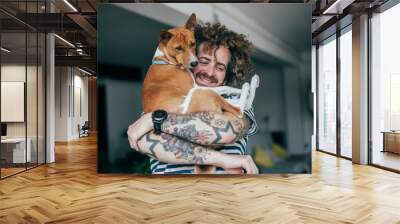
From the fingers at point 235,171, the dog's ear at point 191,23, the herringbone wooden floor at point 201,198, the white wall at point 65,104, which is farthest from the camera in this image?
the white wall at point 65,104

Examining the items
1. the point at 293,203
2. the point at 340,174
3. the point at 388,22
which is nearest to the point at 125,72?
the point at 293,203

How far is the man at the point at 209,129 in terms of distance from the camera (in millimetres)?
5957

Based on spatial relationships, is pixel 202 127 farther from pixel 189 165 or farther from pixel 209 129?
pixel 189 165

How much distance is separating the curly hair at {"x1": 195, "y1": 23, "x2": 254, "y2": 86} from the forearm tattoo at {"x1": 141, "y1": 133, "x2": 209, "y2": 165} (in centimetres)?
122

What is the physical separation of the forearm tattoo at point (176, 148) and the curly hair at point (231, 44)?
1.22 metres

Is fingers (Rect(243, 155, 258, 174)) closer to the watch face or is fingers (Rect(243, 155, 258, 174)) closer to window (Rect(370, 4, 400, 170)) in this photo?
the watch face

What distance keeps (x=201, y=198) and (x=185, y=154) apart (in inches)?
56.4

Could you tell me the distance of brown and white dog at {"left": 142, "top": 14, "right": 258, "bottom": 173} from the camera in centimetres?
599

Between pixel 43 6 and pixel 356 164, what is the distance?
7.24 m

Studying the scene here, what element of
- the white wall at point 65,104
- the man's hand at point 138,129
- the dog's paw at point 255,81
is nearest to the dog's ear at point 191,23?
the dog's paw at point 255,81

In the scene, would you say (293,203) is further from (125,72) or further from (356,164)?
(356,164)

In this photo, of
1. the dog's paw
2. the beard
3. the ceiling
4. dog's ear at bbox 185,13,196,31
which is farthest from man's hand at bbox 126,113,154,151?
the ceiling

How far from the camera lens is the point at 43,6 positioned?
7.38m

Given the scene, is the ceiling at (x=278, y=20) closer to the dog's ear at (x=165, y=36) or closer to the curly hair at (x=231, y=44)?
the curly hair at (x=231, y=44)
